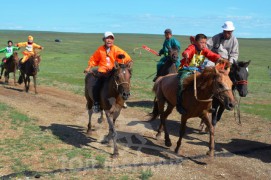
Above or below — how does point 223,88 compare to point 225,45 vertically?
below

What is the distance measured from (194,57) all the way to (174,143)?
8.75ft

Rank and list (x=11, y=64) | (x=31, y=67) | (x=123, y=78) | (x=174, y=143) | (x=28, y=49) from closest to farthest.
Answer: (x=123, y=78) < (x=174, y=143) < (x=31, y=67) < (x=28, y=49) < (x=11, y=64)

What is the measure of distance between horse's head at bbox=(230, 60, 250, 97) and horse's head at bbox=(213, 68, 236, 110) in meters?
2.59

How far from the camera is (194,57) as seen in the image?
9.98 meters

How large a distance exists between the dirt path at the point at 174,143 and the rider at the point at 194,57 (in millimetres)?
1465

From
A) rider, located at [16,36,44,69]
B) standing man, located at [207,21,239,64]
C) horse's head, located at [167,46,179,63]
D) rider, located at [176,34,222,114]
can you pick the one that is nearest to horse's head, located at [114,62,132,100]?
rider, located at [176,34,222,114]

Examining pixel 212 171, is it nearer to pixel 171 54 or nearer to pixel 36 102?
pixel 171 54

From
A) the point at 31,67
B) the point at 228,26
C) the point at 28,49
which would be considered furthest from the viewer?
the point at 28,49

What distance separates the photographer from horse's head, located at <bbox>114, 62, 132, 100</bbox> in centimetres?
897

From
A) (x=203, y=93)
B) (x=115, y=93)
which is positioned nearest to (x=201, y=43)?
(x=203, y=93)

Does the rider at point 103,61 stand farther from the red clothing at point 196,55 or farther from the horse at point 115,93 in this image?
the red clothing at point 196,55

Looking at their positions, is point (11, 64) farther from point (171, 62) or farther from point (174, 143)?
point (174, 143)

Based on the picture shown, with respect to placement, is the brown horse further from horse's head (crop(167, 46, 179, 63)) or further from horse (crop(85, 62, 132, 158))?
horse's head (crop(167, 46, 179, 63))

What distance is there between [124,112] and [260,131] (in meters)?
5.40
